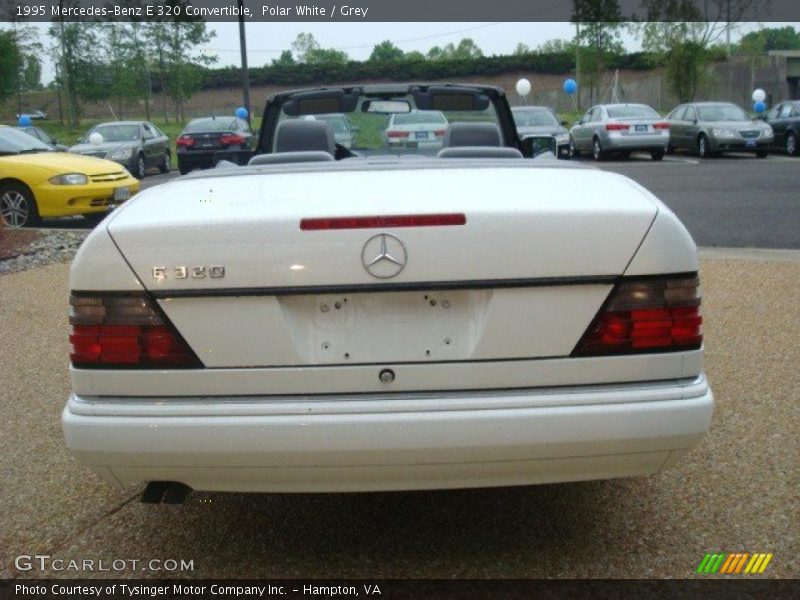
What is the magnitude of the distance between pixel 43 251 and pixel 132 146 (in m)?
13.5

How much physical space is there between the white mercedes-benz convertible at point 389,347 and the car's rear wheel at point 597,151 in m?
23.2

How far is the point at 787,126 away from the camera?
24.6m

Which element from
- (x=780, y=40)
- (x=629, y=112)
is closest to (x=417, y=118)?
(x=629, y=112)

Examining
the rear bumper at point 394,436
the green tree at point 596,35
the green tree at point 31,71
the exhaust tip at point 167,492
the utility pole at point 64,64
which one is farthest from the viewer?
the green tree at point 596,35

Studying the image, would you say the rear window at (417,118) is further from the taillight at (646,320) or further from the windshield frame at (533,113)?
the windshield frame at (533,113)

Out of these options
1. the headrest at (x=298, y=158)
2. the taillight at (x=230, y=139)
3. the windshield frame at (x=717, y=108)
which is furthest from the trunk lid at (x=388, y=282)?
the windshield frame at (x=717, y=108)

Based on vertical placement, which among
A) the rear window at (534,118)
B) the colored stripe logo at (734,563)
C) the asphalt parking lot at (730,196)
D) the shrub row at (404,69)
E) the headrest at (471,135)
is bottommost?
the asphalt parking lot at (730,196)

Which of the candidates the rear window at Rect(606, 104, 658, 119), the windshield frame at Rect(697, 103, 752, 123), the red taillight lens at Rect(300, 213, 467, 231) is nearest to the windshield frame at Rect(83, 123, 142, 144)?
the rear window at Rect(606, 104, 658, 119)

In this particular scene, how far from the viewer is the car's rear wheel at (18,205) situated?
12.6 metres

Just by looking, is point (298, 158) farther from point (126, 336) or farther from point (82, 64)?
point (82, 64)

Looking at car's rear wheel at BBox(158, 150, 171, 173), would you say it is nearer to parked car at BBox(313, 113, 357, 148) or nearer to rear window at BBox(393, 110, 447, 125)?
rear window at BBox(393, 110, 447, 125)

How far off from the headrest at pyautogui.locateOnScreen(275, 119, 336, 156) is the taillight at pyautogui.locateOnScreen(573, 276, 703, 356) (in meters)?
2.50

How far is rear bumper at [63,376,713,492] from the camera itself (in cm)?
275

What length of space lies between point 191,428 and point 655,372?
4.36ft
